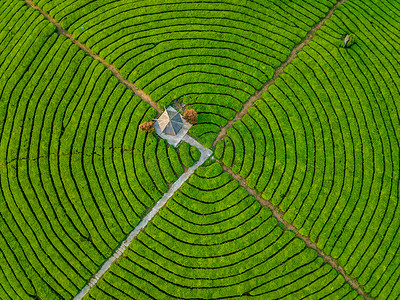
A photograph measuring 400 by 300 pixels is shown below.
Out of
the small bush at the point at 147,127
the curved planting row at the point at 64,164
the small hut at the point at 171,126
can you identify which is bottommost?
the curved planting row at the point at 64,164

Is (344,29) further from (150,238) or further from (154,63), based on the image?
(150,238)

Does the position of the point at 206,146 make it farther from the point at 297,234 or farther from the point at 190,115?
the point at 297,234

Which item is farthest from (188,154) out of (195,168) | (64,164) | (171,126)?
(64,164)

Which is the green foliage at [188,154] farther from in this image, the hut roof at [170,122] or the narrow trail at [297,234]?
the narrow trail at [297,234]

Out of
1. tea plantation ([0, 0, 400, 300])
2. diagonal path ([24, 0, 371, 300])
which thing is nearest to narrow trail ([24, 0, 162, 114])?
diagonal path ([24, 0, 371, 300])

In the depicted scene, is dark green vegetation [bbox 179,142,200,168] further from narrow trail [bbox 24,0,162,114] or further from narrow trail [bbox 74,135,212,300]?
narrow trail [bbox 24,0,162,114]

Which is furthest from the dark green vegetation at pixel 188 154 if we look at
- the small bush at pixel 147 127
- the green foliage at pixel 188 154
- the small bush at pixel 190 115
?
the small bush at pixel 147 127
